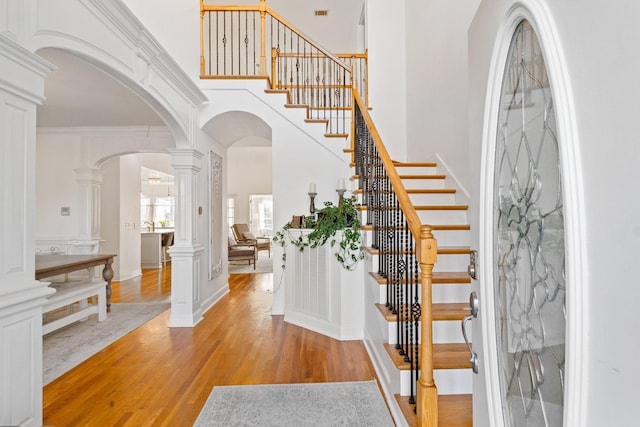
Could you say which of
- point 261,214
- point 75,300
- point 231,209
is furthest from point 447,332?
point 231,209

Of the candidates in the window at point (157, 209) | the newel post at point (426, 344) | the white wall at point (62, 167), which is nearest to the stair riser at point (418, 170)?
the newel post at point (426, 344)

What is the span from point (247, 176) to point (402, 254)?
10288 mm

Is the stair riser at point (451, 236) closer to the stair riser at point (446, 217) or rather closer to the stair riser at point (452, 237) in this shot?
the stair riser at point (452, 237)

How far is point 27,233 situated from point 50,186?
190 inches

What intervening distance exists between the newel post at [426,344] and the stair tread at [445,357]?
26cm

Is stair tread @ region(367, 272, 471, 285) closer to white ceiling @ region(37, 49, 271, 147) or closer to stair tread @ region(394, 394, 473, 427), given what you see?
stair tread @ region(394, 394, 473, 427)

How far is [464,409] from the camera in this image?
5.97 feet

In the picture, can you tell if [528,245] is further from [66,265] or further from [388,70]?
[388,70]

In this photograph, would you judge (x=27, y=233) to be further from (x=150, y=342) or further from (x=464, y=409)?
(x=464, y=409)

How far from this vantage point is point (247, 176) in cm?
1191

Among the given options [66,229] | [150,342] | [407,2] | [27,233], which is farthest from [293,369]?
[407,2]

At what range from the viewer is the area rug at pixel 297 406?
208cm

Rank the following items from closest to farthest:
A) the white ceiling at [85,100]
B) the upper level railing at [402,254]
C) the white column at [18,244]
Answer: the white column at [18,244] → the upper level railing at [402,254] → the white ceiling at [85,100]

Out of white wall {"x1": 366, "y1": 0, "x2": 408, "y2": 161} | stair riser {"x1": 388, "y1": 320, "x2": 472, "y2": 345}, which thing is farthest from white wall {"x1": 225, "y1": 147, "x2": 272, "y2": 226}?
stair riser {"x1": 388, "y1": 320, "x2": 472, "y2": 345}
